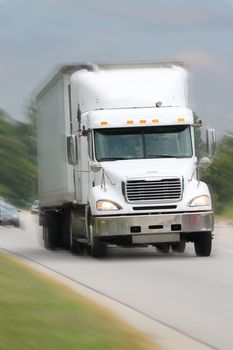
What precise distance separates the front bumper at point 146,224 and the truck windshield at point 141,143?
1.39m

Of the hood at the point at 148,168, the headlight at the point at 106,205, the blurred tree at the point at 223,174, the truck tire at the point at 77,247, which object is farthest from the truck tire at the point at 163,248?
the blurred tree at the point at 223,174

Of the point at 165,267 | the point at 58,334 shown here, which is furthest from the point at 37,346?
the point at 165,267

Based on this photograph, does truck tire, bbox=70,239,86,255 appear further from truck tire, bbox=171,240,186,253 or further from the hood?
the hood

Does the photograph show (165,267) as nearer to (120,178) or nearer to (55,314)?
(120,178)

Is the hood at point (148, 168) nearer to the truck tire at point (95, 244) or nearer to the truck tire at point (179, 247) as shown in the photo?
the truck tire at point (95, 244)

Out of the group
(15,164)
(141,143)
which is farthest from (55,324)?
(141,143)

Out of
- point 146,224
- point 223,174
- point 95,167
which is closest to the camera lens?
point 146,224

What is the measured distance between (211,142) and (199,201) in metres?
1.25

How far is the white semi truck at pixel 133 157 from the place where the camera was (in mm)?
21859

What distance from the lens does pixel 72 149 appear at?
2261 centimetres

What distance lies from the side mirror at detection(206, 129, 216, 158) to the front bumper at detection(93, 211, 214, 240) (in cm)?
137

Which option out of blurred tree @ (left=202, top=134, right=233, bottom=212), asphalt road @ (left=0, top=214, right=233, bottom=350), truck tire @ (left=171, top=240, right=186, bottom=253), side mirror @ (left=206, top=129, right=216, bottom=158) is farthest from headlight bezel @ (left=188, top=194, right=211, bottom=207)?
blurred tree @ (left=202, top=134, right=233, bottom=212)

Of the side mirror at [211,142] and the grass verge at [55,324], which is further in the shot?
the side mirror at [211,142]

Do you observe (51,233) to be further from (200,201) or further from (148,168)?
(200,201)
